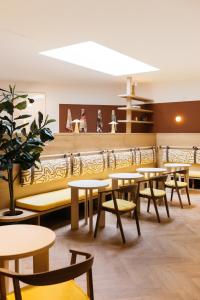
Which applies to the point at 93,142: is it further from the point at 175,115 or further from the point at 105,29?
the point at 175,115

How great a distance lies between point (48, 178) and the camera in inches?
173

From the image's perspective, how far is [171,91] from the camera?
23.8 feet

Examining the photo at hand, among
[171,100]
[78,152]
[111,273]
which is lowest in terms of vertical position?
[111,273]

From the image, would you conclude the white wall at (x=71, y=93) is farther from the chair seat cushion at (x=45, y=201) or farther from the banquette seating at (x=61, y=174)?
the chair seat cushion at (x=45, y=201)

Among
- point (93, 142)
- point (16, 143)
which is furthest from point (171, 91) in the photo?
point (16, 143)

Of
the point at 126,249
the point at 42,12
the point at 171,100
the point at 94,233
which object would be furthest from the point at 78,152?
the point at 171,100

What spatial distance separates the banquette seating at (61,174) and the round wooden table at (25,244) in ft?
5.16

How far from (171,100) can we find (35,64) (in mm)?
3555

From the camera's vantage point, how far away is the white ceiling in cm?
288

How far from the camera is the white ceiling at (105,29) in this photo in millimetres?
2877

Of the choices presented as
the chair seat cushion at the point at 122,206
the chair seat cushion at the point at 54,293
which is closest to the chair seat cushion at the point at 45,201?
the chair seat cushion at the point at 122,206

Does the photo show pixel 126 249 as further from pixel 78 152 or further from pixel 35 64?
pixel 35 64

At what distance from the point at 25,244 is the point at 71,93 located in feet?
19.2

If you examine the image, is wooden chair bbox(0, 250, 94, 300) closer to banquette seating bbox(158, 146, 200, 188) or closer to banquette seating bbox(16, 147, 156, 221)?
banquette seating bbox(16, 147, 156, 221)
